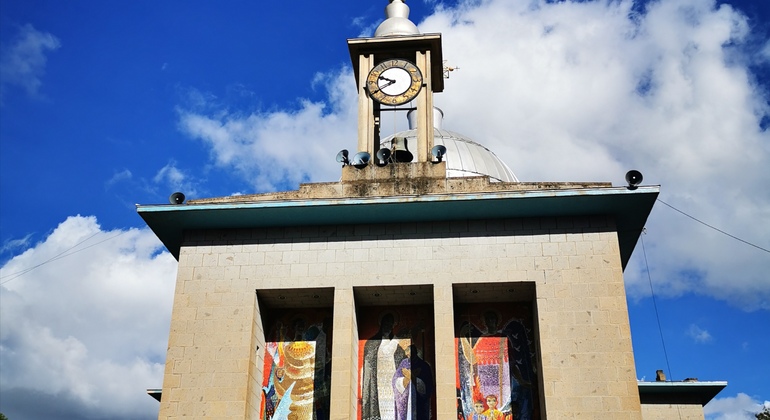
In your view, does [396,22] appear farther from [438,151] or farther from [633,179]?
[633,179]

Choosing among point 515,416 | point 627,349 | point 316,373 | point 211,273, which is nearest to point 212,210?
point 211,273

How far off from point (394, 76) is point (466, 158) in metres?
7.15

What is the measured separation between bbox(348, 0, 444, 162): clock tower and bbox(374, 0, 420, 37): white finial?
65mm

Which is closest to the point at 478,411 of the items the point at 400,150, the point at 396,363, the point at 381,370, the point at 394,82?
the point at 396,363

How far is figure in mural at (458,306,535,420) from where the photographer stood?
60.9 ft

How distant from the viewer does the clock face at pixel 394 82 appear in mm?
22812

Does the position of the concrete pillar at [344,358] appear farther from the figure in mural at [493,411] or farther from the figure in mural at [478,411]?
the figure in mural at [493,411]

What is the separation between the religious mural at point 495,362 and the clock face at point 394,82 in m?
6.73

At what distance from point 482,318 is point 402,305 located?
2100 millimetres

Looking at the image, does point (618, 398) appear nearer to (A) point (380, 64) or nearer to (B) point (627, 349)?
(B) point (627, 349)

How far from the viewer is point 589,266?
18516mm

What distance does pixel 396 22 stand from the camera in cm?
2477

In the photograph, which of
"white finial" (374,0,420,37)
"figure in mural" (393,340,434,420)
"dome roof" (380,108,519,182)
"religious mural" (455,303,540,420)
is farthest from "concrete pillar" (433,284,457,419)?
"dome roof" (380,108,519,182)

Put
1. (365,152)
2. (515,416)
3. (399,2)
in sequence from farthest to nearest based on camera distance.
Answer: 1. (399,2)
2. (365,152)
3. (515,416)
